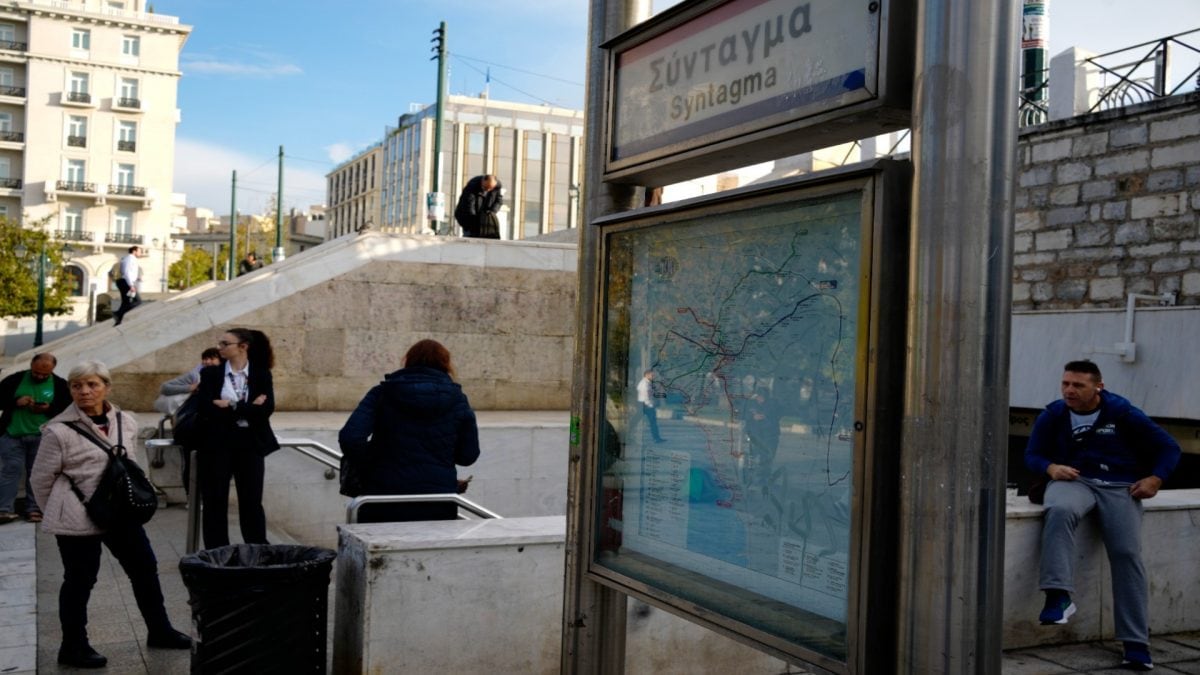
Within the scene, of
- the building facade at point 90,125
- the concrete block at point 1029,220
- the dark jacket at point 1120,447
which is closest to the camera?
the dark jacket at point 1120,447

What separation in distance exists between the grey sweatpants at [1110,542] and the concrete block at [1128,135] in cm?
899

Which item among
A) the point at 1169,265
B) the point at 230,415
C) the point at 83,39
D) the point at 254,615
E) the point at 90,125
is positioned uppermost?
the point at 83,39

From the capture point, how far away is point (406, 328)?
43.8 feet

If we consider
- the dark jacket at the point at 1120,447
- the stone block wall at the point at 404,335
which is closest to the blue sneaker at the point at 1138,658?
the dark jacket at the point at 1120,447

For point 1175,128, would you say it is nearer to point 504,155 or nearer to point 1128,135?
point 1128,135

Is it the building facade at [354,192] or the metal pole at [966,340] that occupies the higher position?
the building facade at [354,192]

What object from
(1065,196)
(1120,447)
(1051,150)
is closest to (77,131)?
(1051,150)

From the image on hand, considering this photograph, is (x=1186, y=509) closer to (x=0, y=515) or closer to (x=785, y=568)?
(x=785, y=568)

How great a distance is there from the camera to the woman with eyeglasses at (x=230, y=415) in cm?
727

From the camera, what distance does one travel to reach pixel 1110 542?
602 cm

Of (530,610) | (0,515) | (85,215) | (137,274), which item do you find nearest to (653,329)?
(530,610)

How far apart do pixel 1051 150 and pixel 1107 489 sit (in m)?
10.0

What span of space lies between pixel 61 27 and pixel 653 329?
261ft

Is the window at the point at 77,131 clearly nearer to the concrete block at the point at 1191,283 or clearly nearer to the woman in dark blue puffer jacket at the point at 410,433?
the concrete block at the point at 1191,283
